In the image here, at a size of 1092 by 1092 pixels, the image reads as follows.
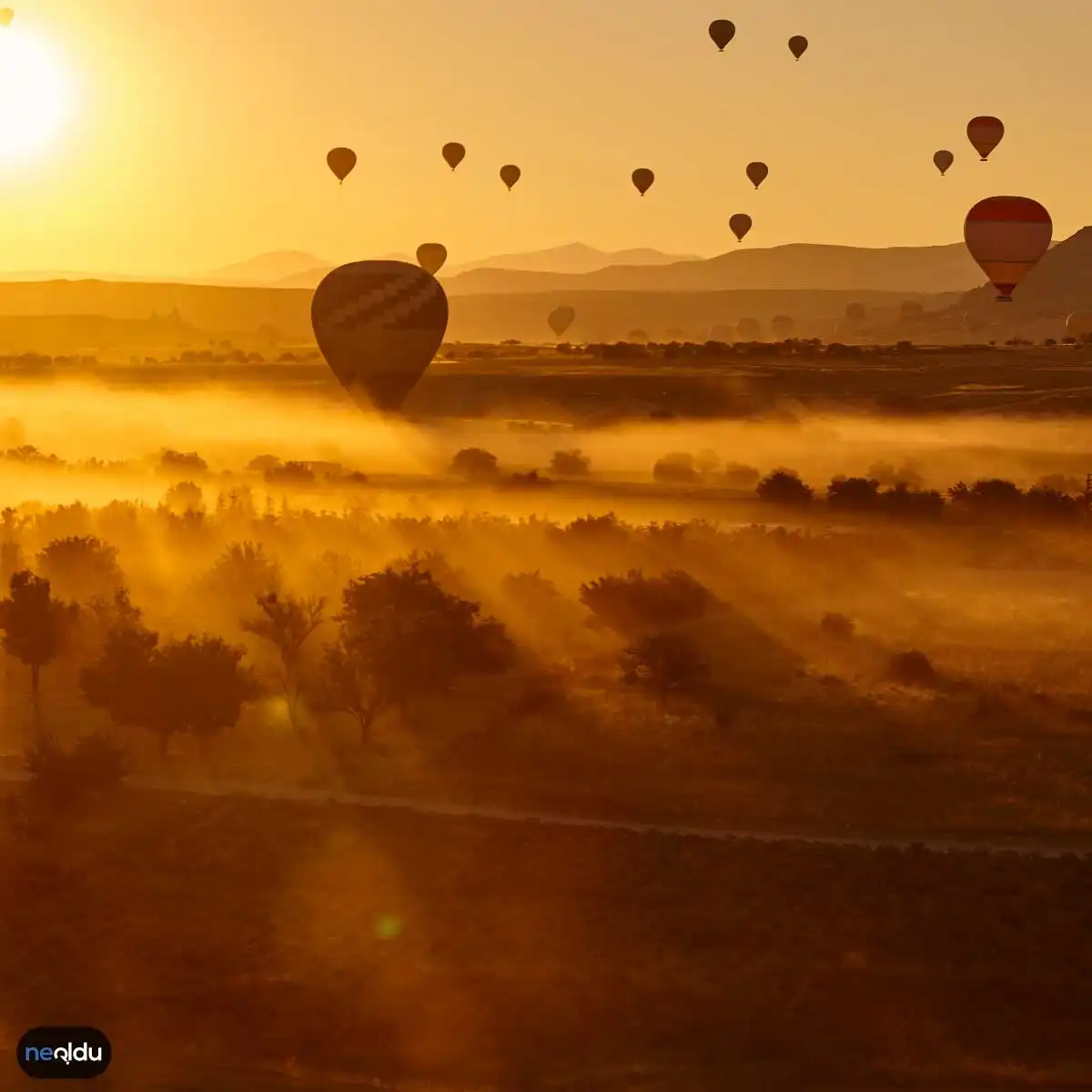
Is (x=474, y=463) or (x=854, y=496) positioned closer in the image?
(x=854, y=496)

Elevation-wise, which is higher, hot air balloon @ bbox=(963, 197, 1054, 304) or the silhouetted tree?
A: hot air balloon @ bbox=(963, 197, 1054, 304)

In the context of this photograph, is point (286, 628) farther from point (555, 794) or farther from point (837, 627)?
point (837, 627)

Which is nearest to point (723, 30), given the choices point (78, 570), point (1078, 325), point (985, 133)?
point (985, 133)

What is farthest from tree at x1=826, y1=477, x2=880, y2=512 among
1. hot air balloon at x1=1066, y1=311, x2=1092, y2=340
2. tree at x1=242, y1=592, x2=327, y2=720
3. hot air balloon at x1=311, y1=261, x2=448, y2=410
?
hot air balloon at x1=1066, y1=311, x2=1092, y2=340

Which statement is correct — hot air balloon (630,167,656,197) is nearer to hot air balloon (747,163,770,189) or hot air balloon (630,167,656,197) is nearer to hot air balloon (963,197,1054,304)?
hot air balloon (747,163,770,189)

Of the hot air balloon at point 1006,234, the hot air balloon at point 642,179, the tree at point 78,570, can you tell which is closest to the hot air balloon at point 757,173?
the hot air balloon at point 642,179

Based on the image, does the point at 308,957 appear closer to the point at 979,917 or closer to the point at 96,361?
the point at 979,917

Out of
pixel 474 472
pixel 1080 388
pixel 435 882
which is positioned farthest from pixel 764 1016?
pixel 1080 388
